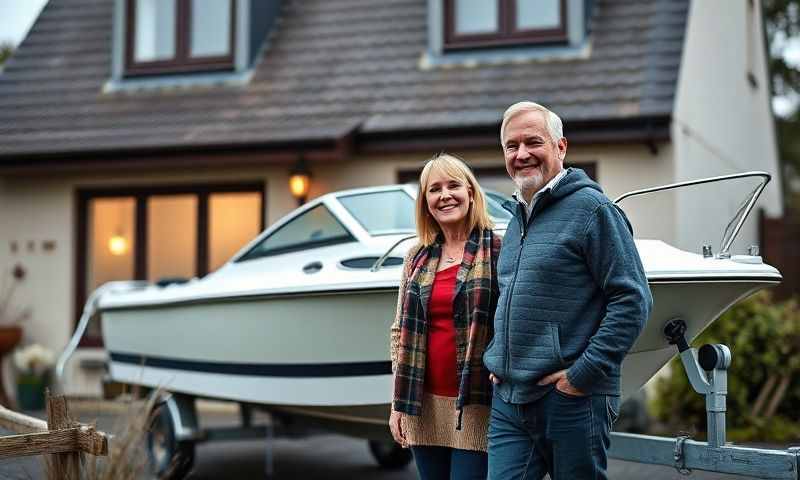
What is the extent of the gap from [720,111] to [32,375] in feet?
27.2

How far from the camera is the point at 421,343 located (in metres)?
3.92

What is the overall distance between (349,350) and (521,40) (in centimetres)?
549

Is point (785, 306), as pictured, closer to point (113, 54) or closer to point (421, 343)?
point (421, 343)

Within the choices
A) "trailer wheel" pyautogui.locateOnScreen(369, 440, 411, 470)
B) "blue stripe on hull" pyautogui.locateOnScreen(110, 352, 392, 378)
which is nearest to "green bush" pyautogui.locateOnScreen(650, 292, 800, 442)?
"trailer wheel" pyautogui.locateOnScreen(369, 440, 411, 470)

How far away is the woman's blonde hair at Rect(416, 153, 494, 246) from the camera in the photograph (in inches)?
158

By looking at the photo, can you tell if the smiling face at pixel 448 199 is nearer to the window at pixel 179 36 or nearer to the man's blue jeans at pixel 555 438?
the man's blue jeans at pixel 555 438

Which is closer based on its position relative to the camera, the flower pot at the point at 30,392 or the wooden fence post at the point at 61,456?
the wooden fence post at the point at 61,456

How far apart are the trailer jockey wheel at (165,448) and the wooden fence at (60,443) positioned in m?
2.53

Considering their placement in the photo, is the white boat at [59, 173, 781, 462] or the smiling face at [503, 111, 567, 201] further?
the white boat at [59, 173, 781, 462]

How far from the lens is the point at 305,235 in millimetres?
6660

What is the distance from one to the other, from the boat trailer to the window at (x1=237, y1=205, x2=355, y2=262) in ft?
7.19

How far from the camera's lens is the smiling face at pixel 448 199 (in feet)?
13.1

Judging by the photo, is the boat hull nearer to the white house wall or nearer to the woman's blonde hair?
the woman's blonde hair

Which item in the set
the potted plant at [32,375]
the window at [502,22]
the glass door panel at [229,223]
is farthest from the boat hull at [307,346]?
the window at [502,22]
